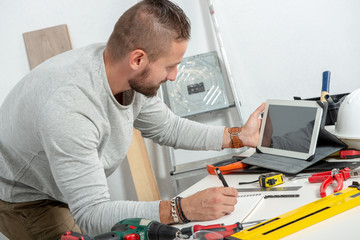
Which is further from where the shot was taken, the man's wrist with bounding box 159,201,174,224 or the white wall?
the white wall

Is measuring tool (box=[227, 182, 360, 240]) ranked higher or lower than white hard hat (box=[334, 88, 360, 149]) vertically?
lower

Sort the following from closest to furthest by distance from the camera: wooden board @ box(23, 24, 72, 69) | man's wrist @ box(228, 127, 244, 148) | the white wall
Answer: man's wrist @ box(228, 127, 244, 148), the white wall, wooden board @ box(23, 24, 72, 69)

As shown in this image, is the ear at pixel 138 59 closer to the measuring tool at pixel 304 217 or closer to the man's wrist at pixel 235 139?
the man's wrist at pixel 235 139

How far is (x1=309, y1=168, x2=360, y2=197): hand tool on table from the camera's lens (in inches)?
45.9

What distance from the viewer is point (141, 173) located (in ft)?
8.96

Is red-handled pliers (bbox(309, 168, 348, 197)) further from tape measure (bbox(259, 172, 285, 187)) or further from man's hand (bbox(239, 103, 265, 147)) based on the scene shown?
man's hand (bbox(239, 103, 265, 147))

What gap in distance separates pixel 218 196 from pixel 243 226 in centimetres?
14

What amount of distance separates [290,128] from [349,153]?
0.69 feet

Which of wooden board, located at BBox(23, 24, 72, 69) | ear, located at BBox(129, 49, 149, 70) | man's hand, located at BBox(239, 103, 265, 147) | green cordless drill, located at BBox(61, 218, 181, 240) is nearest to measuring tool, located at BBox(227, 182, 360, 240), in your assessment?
green cordless drill, located at BBox(61, 218, 181, 240)

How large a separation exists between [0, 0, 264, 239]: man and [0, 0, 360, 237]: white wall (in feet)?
3.77

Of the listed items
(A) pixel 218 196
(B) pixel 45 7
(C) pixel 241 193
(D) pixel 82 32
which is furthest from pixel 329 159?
(B) pixel 45 7

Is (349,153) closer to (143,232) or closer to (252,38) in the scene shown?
(143,232)

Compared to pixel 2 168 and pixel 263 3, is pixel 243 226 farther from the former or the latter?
pixel 263 3

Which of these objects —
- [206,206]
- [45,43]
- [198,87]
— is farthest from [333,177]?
[45,43]
